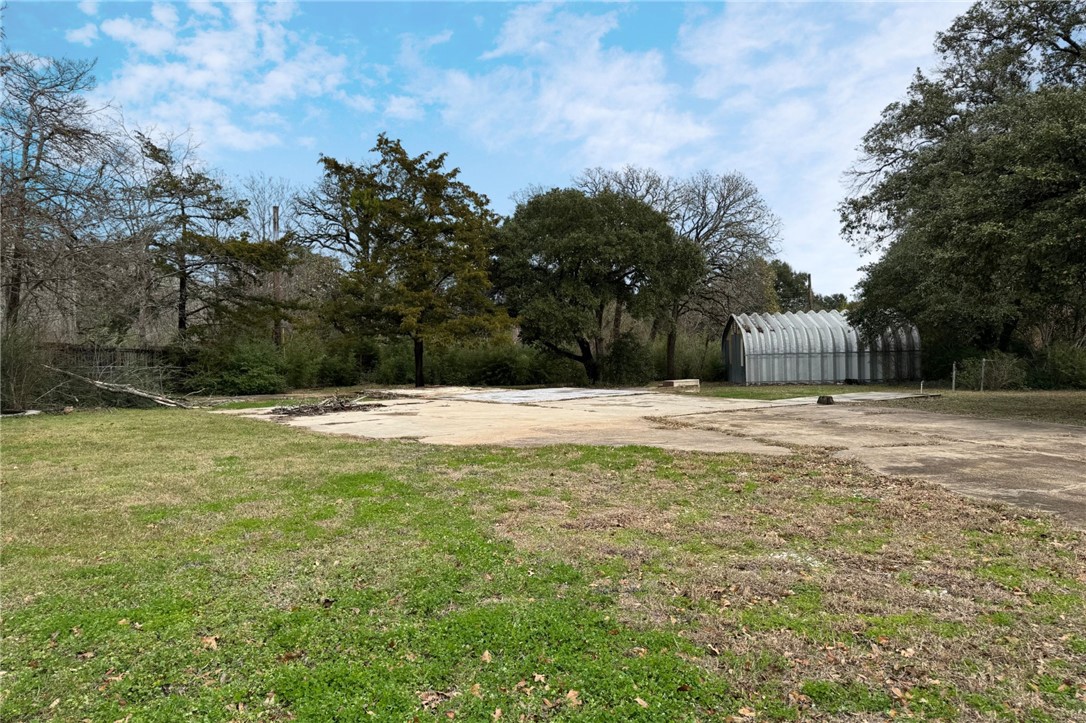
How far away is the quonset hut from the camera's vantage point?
2597 cm

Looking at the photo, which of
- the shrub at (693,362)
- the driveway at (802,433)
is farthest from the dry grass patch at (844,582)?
the shrub at (693,362)

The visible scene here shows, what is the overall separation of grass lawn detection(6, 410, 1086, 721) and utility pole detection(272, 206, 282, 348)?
709 inches

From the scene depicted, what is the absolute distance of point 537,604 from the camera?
9.52 ft

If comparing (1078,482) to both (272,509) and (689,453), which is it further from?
(272,509)

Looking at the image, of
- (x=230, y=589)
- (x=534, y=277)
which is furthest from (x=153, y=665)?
(x=534, y=277)

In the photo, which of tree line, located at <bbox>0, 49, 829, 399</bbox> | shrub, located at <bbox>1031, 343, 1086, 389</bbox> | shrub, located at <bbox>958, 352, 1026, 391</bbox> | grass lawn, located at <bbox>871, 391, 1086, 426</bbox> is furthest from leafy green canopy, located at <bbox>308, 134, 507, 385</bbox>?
shrub, located at <bbox>1031, 343, 1086, 389</bbox>

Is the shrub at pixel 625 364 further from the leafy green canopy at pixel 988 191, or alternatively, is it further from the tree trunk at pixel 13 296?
the tree trunk at pixel 13 296

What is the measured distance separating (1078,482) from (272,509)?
6.77 metres

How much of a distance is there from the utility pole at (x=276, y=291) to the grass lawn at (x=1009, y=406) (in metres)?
19.4

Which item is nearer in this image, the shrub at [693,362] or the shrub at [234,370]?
the shrub at [234,370]

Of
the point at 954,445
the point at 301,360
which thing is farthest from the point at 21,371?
the point at 954,445

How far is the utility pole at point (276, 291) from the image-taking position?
73.4 feet

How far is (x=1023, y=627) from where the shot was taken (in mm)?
2613

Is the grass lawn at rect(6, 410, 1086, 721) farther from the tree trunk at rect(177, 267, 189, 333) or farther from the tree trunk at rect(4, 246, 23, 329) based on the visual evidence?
the tree trunk at rect(177, 267, 189, 333)
